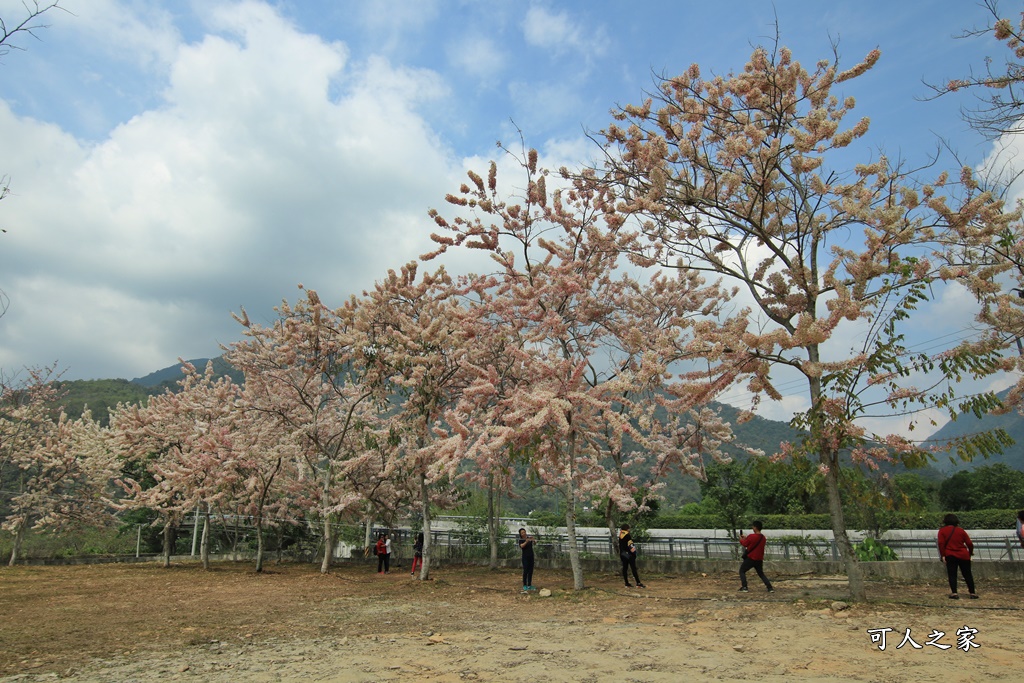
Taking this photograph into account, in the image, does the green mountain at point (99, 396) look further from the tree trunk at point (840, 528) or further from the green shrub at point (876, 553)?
the tree trunk at point (840, 528)

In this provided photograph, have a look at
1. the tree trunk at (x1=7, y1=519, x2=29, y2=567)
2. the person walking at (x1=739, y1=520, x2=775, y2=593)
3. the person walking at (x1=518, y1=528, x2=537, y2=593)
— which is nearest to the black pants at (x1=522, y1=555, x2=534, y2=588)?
the person walking at (x1=518, y1=528, x2=537, y2=593)

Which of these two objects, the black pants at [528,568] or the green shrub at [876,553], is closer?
the black pants at [528,568]

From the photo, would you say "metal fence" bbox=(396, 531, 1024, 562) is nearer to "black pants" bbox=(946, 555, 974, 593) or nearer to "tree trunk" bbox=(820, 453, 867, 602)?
"black pants" bbox=(946, 555, 974, 593)

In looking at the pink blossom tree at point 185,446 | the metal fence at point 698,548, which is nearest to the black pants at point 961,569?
the metal fence at point 698,548

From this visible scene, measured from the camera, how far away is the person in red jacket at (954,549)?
32.1 feet

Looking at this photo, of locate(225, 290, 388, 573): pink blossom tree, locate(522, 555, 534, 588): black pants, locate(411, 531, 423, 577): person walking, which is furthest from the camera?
locate(411, 531, 423, 577): person walking

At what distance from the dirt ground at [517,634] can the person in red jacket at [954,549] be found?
16.5 inches

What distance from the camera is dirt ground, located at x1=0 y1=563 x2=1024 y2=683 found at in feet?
20.3

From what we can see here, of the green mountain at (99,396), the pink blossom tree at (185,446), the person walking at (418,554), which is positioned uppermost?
the green mountain at (99,396)

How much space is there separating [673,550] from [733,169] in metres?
12.0

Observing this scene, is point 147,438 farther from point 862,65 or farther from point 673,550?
point 862,65

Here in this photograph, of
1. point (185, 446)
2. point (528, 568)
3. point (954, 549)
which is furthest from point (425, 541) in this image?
point (954, 549)

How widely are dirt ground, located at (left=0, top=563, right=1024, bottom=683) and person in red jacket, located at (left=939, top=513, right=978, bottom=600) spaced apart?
1.37 feet

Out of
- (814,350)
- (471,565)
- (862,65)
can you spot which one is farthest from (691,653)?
(471,565)
